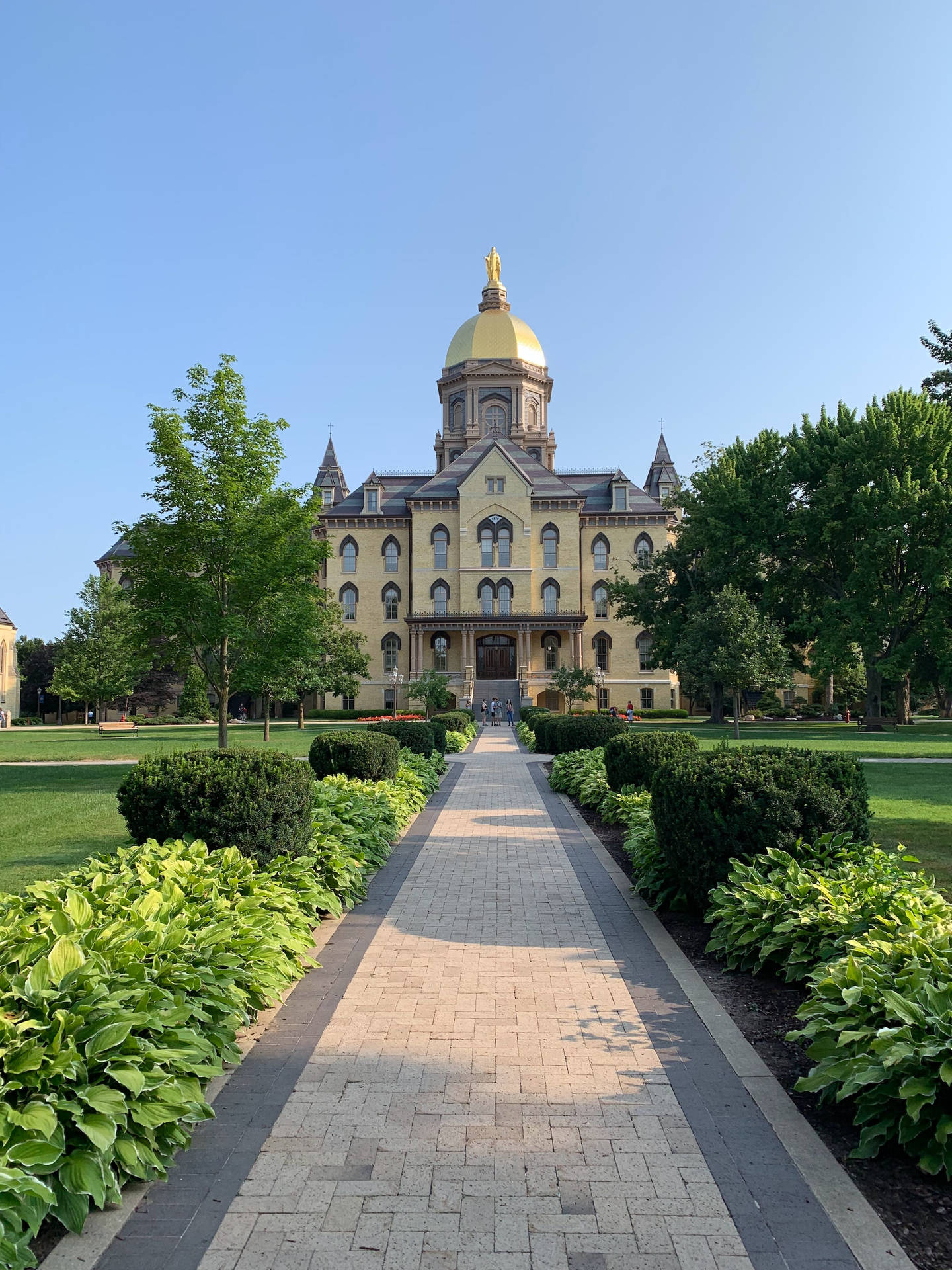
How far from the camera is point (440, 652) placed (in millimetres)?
61062

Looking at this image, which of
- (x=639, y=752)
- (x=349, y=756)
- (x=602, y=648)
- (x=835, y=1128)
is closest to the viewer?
(x=835, y=1128)

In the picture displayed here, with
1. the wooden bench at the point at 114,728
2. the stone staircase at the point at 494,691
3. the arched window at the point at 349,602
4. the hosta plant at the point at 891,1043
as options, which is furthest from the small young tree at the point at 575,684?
the hosta plant at the point at 891,1043

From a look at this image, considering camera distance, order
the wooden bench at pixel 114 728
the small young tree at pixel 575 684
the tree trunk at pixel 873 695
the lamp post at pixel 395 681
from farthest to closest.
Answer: the lamp post at pixel 395 681 → the small young tree at pixel 575 684 → the wooden bench at pixel 114 728 → the tree trunk at pixel 873 695

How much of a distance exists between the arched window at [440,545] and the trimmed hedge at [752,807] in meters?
55.9

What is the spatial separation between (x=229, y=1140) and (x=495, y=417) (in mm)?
68510

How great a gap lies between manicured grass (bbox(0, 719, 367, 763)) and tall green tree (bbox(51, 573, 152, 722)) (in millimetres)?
3245

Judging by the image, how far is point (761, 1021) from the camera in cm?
536

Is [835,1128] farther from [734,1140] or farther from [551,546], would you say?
[551,546]

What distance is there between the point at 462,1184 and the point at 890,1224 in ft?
5.29

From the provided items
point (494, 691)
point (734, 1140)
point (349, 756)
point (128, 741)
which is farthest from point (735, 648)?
point (734, 1140)

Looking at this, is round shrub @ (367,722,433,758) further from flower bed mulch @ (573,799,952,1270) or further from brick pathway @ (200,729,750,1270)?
flower bed mulch @ (573,799,952,1270)

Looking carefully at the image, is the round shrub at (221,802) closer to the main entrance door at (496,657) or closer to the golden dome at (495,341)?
the main entrance door at (496,657)

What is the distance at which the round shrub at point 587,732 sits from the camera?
2064 centimetres

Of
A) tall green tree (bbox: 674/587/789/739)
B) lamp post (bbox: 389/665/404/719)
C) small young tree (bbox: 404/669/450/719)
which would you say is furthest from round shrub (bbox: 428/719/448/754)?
lamp post (bbox: 389/665/404/719)
